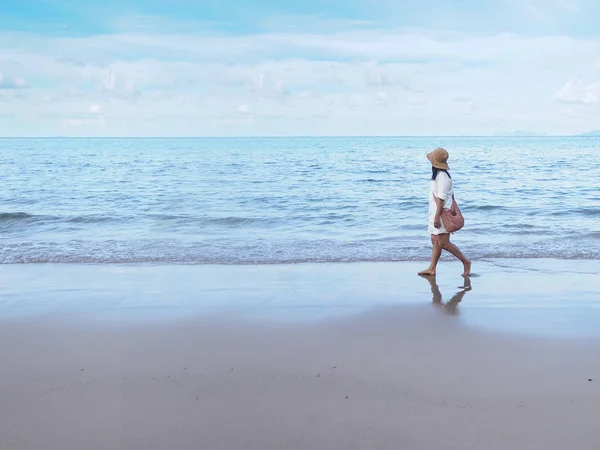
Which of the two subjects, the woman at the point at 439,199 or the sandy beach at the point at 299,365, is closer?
the sandy beach at the point at 299,365

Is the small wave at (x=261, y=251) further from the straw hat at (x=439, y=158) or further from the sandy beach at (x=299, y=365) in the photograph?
the straw hat at (x=439, y=158)

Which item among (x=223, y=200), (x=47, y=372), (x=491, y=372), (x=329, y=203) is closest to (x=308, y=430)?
(x=491, y=372)

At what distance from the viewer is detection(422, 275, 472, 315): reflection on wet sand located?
651cm

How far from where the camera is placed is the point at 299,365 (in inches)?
186

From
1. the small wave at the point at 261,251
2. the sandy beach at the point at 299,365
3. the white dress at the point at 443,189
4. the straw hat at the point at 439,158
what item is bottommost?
the small wave at the point at 261,251

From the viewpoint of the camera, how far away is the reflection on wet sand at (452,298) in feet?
21.4

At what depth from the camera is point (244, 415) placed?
3875mm

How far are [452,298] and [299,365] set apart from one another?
292 centimetres

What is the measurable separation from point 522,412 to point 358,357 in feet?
4.71

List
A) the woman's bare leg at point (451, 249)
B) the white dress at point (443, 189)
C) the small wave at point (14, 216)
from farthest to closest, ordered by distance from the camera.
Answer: the small wave at point (14, 216) < the woman's bare leg at point (451, 249) < the white dress at point (443, 189)

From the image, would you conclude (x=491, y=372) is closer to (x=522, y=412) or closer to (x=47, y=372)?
(x=522, y=412)

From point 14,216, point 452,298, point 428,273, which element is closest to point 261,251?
point 428,273

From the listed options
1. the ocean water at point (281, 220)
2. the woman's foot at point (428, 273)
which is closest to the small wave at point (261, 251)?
the ocean water at point (281, 220)

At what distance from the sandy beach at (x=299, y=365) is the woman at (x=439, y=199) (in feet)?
2.04
